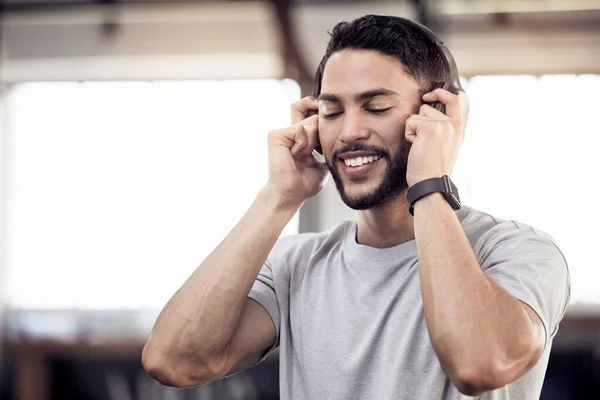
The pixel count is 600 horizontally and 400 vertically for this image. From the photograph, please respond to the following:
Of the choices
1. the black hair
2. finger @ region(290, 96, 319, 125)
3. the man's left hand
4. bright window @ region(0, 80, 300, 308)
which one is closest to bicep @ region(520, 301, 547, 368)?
the man's left hand

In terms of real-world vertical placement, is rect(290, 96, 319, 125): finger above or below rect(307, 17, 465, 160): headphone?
below

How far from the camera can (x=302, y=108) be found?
1.75 meters

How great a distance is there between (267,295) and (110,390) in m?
3.53

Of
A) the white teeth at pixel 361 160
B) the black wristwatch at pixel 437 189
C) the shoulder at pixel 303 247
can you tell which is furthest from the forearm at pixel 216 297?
the black wristwatch at pixel 437 189

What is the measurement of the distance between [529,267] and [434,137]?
30 cm

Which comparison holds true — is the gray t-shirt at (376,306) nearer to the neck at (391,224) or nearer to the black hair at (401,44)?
the neck at (391,224)

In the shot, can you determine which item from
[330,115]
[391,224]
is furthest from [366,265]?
[330,115]

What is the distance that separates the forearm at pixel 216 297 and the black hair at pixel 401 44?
42 centimetres

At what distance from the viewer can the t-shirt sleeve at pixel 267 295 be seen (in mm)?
1632

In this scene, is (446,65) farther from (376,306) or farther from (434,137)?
(376,306)

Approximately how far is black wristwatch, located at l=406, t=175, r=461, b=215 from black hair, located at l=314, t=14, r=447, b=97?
0.26 meters

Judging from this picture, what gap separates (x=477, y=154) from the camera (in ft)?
15.7

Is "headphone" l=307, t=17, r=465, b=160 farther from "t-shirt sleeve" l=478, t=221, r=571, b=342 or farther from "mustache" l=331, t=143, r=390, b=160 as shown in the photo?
"t-shirt sleeve" l=478, t=221, r=571, b=342

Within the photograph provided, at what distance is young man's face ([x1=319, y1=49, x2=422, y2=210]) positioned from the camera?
5.07 feet
